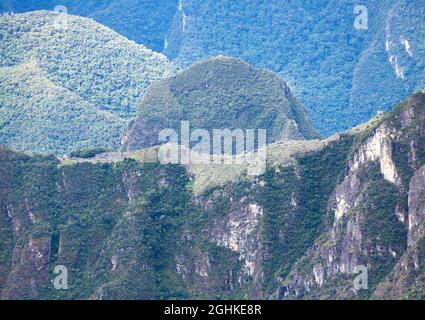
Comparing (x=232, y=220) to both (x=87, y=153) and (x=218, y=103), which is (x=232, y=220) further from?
(x=218, y=103)

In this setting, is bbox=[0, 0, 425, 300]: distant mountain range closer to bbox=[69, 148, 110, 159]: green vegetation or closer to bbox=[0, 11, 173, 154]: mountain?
bbox=[69, 148, 110, 159]: green vegetation

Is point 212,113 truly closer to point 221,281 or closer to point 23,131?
point 23,131

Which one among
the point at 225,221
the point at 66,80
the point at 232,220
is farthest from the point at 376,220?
the point at 66,80

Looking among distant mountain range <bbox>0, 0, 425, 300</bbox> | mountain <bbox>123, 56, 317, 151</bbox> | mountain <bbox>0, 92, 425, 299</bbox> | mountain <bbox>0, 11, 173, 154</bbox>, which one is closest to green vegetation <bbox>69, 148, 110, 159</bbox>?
distant mountain range <bbox>0, 0, 425, 300</bbox>

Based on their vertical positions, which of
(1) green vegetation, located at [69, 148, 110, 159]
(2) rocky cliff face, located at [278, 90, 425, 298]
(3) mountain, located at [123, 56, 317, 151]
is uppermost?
(3) mountain, located at [123, 56, 317, 151]

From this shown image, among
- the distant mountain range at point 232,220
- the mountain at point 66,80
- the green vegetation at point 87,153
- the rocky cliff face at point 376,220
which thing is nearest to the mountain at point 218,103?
the distant mountain range at point 232,220

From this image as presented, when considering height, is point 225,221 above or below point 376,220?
above
